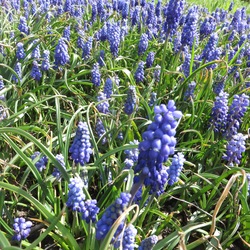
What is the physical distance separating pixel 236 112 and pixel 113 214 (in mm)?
2265

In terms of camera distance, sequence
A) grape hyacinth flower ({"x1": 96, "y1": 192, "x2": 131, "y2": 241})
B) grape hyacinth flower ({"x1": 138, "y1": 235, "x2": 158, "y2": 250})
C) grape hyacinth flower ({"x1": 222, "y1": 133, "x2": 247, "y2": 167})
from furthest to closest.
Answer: grape hyacinth flower ({"x1": 222, "y1": 133, "x2": 247, "y2": 167})
grape hyacinth flower ({"x1": 138, "y1": 235, "x2": 158, "y2": 250})
grape hyacinth flower ({"x1": 96, "y1": 192, "x2": 131, "y2": 241})

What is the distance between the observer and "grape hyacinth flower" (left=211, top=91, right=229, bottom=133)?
13.1ft

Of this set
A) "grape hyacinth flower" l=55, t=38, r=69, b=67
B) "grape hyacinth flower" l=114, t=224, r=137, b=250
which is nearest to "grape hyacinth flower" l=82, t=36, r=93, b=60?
"grape hyacinth flower" l=55, t=38, r=69, b=67

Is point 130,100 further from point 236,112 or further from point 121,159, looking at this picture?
point 236,112

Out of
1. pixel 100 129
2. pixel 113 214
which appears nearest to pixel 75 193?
pixel 113 214

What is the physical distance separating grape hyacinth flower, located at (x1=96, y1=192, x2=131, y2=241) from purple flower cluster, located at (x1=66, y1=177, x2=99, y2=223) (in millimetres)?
247

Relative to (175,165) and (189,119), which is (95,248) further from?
(189,119)

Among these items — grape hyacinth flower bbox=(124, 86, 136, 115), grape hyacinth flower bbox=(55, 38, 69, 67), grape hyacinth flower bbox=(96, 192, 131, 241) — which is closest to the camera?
grape hyacinth flower bbox=(96, 192, 131, 241)

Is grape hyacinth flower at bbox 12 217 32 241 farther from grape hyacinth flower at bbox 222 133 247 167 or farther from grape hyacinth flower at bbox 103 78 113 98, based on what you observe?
grape hyacinth flower at bbox 103 78 113 98

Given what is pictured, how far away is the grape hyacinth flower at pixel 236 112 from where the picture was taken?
385 centimetres

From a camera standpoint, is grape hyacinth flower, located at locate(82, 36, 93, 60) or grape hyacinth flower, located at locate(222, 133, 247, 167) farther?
grape hyacinth flower, located at locate(82, 36, 93, 60)

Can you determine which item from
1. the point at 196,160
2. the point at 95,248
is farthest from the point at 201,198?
the point at 95,248

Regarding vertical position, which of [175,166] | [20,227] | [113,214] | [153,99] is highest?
[113,214]

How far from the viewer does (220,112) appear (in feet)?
13.2
